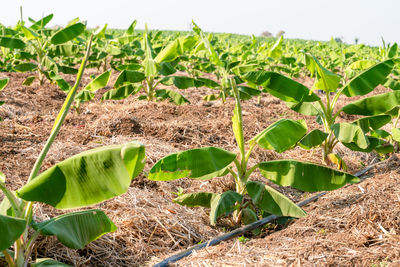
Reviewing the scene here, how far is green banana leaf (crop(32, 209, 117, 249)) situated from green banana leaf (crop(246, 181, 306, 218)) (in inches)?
Result: 61.5

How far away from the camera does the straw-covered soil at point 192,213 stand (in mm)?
3229

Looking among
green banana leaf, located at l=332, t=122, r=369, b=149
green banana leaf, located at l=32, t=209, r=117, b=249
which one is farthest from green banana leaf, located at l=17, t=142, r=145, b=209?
green banana leaf, located at l=332, t=122, r=369, b=149

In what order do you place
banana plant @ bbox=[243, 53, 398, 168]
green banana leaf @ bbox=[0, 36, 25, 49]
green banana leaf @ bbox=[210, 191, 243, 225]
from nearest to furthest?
green banana leaf @ bbox=[210, 191, 243, 225], banana plant @ bbox=[243, 53, 398, 168], green banana leaf @ bbox=[0, 36, 25, 49]

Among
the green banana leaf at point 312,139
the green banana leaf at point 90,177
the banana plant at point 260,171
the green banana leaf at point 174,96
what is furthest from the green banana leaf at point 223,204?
the green banana leaf at point 174,96

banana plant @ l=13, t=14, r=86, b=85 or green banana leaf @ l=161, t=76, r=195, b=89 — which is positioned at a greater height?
banana plant @ l=13, t=14, r=86, b=85

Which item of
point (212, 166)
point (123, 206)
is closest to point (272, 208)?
point (212, 166)

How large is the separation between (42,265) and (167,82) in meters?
5.91

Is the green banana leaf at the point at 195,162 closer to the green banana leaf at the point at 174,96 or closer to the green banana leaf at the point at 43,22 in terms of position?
the green banana leaf at the point at 174,96

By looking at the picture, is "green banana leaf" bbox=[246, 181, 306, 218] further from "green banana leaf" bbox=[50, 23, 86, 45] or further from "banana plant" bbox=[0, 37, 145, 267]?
"green banana leaf" bbox=[50, 23, 86, 45]

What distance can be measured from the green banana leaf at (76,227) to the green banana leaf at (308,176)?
1740 mm

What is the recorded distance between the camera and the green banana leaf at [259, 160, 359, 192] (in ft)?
12.3

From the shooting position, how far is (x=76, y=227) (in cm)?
270

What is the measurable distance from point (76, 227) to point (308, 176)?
217 centimetres

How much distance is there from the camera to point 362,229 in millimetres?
3545
